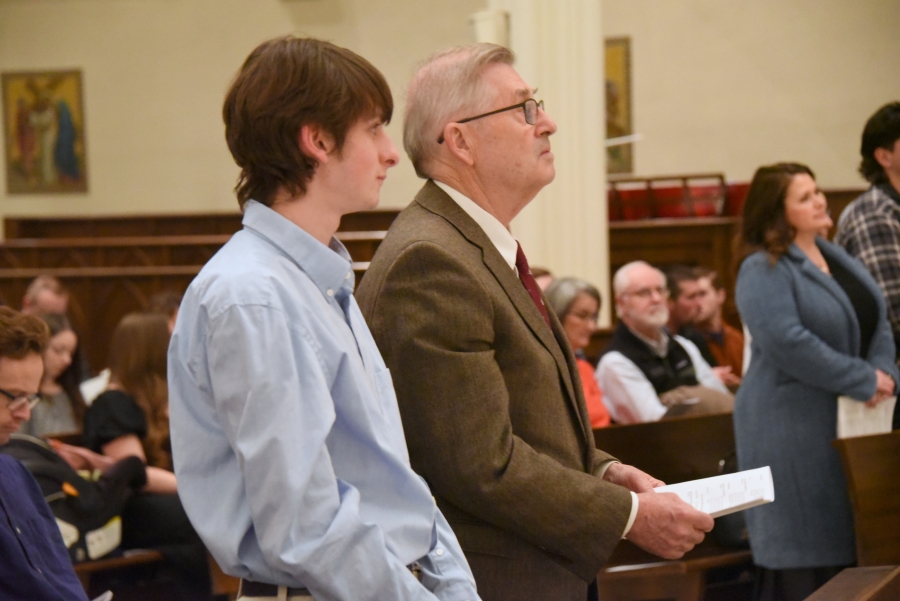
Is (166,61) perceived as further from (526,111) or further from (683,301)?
(526,111)

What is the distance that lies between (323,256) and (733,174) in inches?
453

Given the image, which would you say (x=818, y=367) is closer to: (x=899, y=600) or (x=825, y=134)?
(x=899, y=600)

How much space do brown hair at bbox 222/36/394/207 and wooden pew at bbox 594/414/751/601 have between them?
2149mm

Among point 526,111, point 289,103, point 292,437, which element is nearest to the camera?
point 292,437

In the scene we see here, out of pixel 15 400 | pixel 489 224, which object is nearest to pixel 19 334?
pixel 15 400

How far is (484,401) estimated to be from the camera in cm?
170

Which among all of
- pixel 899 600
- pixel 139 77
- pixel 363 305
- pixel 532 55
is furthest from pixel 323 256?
pixel 139 77

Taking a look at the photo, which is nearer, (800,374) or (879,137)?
(800,374)

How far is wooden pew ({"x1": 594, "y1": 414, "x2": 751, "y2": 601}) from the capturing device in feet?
11.1

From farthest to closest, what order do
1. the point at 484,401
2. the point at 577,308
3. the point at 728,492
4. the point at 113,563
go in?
the point at 577,308, the point at 113,563, the point at 728,492, the point at 484,401

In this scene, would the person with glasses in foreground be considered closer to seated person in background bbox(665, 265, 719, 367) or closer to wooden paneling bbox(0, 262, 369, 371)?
seated person in background bbox(665, 265, 719, 367)

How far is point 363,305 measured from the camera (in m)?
1.83

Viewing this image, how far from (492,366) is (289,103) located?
23.1 inches

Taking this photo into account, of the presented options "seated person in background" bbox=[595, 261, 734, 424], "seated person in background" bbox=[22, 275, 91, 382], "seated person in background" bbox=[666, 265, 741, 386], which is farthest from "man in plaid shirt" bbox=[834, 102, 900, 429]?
"seated person in background" bbox=[22, 275, 91, 382]
